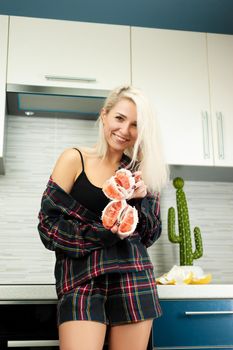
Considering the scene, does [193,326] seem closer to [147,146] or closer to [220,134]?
[147,146]

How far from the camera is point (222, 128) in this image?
2.58 metres

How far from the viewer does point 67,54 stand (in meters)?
2.48

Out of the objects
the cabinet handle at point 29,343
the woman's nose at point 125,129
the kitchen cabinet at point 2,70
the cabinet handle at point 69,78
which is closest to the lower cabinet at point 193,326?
the cabinet handle at point 29,343

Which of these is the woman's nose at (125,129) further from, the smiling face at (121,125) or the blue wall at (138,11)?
the blue wall at (138,11)

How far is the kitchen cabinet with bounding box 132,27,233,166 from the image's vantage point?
2.52m

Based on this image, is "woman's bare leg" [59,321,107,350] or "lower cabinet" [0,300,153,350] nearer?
"woman's bare leg" [59,321,107,350]

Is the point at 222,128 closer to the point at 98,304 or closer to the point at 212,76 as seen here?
the point at 212,76

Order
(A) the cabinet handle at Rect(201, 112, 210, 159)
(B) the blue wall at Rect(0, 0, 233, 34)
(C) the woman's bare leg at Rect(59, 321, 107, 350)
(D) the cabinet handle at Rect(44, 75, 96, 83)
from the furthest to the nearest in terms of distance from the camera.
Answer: (B) the blue wall at Rect(0, 0, 233, 34) → (A) the cabinet handle at Rect(201, 112, 210, 159) → (D) the cabinet handle at Rect(44, 75, 96, 83) → (C) the woman's bare leg at Rect(59, 321, 107, 350)

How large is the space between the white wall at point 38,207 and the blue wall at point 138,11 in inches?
23.5

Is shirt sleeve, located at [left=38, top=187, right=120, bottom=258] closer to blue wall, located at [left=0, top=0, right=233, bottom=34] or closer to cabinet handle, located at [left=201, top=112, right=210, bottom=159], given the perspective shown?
cabinet handle, located at [left=201, top=112, right=210, bottom=159]

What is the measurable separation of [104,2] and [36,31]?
417 millimetres

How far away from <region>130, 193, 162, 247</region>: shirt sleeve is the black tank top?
107mm

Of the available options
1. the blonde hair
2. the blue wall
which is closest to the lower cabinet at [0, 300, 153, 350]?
the blonde hair

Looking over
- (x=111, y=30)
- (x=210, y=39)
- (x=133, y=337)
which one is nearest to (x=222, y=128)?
(x=210, y=39)
